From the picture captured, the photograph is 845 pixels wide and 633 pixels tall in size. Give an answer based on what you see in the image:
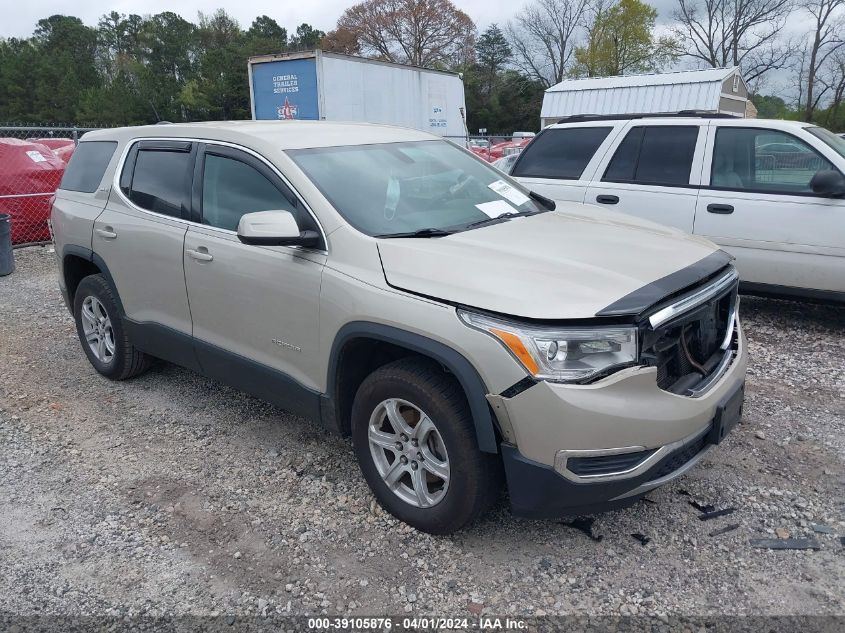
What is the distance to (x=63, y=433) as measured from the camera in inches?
172

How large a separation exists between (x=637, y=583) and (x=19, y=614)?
250 centimetres

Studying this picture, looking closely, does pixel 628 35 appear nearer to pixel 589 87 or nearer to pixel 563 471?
pixel 589 87

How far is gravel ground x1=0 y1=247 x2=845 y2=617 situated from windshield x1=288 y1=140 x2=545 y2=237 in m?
→ 1.40

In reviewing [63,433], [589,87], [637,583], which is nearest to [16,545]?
[63,433]

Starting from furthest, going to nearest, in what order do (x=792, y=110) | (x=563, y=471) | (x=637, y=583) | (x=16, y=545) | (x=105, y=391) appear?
1. (x=792, y=110)
2. (x=105, y=391)
3. (x=16, y=545)
4. (x=637, y=583)
5. (x=563, y=471)

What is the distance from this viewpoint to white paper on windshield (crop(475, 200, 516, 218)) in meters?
3.74

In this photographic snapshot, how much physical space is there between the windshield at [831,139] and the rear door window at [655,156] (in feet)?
3.14

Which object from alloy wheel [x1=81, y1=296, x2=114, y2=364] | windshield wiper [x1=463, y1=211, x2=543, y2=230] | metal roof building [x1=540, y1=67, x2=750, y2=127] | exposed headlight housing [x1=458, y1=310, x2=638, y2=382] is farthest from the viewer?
metal roof building [x1=540, y1=67, x2=750, y2=127]

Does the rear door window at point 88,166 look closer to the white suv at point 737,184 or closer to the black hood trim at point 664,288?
the black hood trim at point 664,288

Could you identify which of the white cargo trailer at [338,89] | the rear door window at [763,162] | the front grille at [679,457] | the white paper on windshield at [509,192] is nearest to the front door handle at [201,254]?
the white paper on windshield at [509,192]

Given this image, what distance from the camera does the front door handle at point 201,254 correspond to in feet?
12.6

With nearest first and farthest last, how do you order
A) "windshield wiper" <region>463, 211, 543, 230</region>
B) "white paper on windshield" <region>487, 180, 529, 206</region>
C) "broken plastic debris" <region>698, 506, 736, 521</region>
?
"broken plastic debris" <region>698, 506, 736, 521</region>
"windshield wiper" <region>463, 211, 543, 230</region>
"white paper on windshield" <region>487, 180, 529, 206</region>

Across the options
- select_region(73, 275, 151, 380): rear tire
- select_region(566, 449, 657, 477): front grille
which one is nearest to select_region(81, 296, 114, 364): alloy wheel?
select_region(73, 275, 151, 380): rear tire

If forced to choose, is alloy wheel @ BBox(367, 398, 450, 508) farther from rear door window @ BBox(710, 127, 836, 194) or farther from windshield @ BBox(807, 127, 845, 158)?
windshield @ BBox(807, 127, 845, 158)
